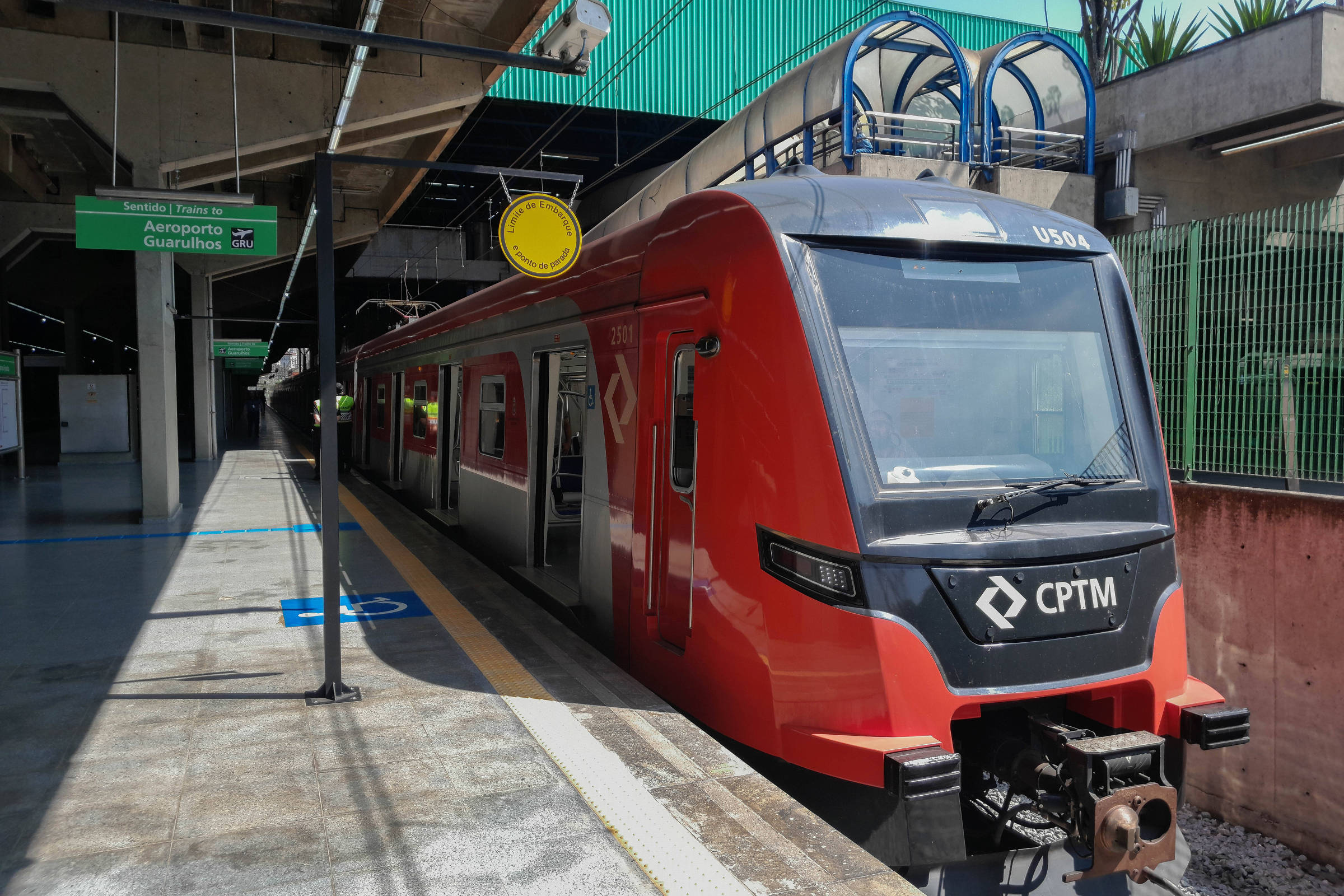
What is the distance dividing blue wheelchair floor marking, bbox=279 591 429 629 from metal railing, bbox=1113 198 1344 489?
5.77 meters

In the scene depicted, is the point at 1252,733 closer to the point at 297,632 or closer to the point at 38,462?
the point at 297,632

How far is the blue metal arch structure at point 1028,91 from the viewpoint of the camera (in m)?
11.2

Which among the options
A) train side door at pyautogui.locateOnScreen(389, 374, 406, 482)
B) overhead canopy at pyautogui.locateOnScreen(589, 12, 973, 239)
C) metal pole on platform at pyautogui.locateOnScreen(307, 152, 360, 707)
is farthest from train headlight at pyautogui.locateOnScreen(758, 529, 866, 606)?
train side door at pyautogui.locateOnScreen(389, 374, 406, 482)

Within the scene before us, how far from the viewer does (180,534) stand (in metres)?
10.5

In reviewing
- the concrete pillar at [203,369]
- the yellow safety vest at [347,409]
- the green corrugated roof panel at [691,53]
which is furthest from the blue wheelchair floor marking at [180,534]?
the concrete pillar at [203,369]

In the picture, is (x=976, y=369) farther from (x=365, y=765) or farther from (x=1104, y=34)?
(x=1104, y=34)

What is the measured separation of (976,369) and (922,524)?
76 centimetres

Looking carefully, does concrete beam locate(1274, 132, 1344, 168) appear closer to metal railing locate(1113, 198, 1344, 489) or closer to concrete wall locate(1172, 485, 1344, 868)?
metal railing locate(1113, 198, 1344, 489)

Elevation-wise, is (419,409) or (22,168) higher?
(22,168)

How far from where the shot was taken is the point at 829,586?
352cm

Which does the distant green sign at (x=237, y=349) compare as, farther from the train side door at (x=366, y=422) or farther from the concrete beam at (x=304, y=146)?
the concrete beam at (x=304, y=146)

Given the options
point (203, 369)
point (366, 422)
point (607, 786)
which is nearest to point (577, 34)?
point (607, 786)

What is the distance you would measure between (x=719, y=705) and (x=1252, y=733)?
3.93 m

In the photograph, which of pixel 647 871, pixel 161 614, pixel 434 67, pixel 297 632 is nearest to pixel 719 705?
pixel 647 871
